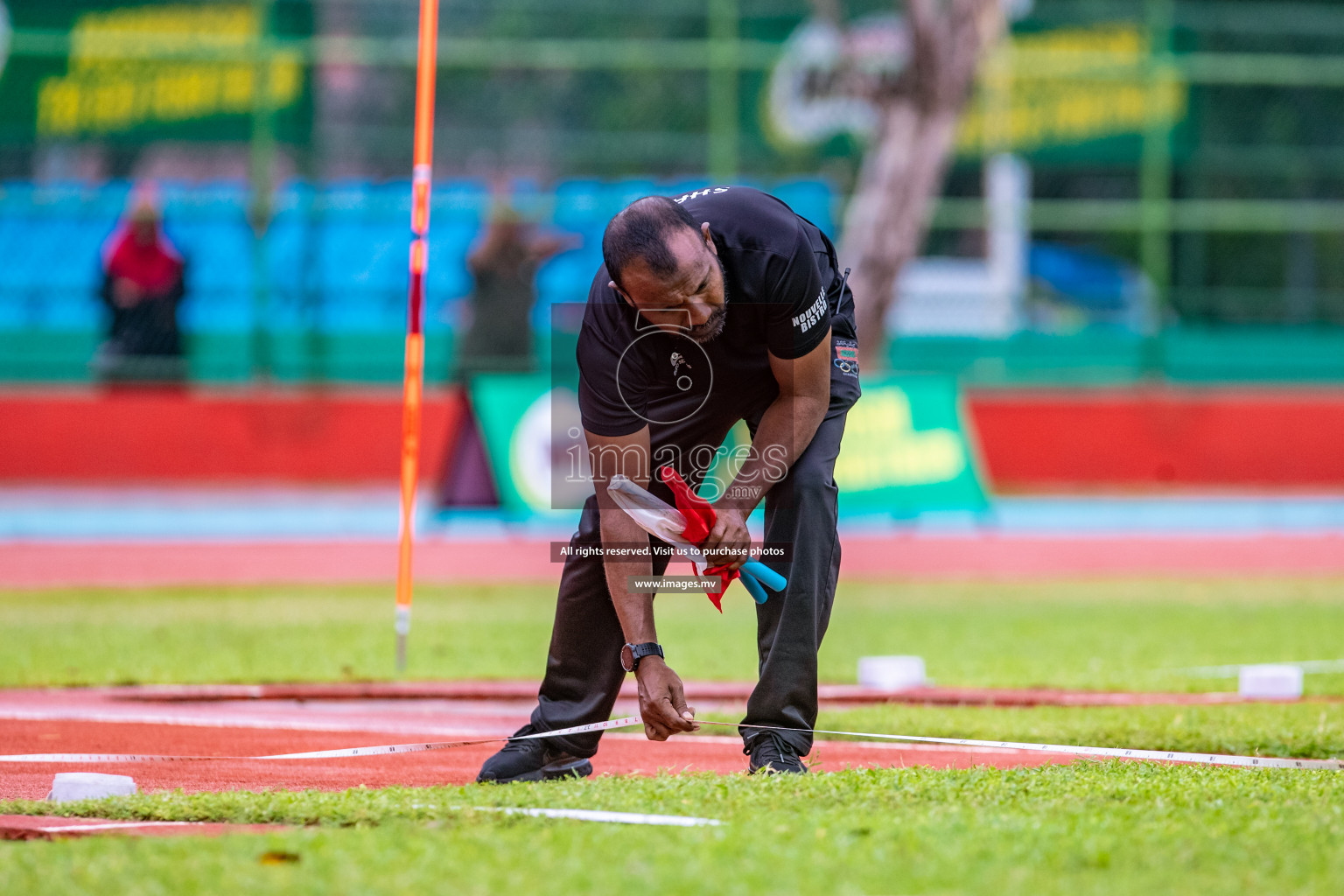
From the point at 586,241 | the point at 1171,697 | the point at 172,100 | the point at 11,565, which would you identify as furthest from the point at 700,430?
the point at 172,100

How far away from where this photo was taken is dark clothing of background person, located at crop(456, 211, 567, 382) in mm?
16766

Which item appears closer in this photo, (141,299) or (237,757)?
(237,757)

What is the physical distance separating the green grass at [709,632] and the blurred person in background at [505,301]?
235 inches

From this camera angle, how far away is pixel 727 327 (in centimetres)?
489

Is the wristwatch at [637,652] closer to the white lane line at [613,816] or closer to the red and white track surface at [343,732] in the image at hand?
the red and white track surface at [343,732]

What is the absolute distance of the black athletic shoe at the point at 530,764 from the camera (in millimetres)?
5066

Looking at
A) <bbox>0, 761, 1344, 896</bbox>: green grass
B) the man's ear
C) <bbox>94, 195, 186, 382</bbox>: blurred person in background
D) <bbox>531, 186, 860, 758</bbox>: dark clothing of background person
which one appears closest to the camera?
<bbox>0, 761, 1344, 896</bbox>: green grass

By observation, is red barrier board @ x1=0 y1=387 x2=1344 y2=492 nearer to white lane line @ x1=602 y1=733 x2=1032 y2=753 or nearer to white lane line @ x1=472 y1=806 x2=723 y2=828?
white lane line @ x1=602 y1=733 x2=1032 y2=753

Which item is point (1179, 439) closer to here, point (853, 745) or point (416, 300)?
point (416, 300)

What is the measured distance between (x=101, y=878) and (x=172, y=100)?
1633cm

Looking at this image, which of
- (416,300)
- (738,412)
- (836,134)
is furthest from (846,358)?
(836,134)

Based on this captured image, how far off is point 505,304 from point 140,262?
3.87 meters

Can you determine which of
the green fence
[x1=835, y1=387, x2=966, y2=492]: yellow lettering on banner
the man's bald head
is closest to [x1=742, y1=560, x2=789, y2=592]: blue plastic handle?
the man's bald head

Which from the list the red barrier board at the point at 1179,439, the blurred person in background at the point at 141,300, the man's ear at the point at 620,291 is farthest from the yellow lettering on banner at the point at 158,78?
the man's ear at the point at 620,291
